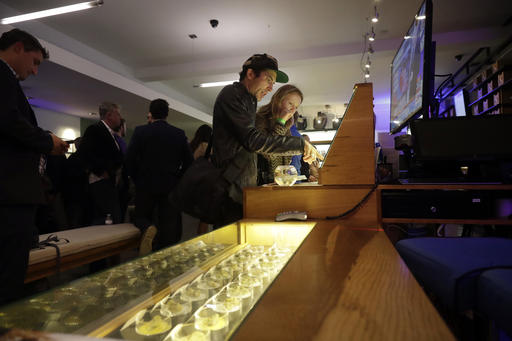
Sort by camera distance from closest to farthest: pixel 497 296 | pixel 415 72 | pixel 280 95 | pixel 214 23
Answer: pixel 497 296 < pixel 415 72 < pixel 280 95 < pixel 214 23

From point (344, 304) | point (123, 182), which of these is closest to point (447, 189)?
point (344, 304)

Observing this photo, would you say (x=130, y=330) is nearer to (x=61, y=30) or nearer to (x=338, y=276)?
(x=338, y=276)

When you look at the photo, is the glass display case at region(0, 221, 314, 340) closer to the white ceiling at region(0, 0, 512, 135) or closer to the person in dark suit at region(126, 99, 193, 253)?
the person in dark suit at region(126, 99, 193, 253)

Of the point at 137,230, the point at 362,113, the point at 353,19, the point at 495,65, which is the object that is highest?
the point at 353,19

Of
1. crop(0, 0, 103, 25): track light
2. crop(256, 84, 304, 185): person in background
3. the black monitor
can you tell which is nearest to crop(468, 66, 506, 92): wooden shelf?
the black monitor

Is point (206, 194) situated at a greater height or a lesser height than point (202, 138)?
lesser

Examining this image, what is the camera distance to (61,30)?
4.91 meters

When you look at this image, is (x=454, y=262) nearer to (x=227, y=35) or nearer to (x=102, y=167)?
(x=102, y=167)

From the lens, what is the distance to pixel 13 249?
1.23 meters

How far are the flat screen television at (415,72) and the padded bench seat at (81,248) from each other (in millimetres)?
1860

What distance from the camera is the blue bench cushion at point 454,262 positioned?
699mm

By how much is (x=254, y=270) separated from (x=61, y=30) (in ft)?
19.2

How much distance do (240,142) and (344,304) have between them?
979 millimetres

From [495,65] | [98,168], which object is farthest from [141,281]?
[495,65]
